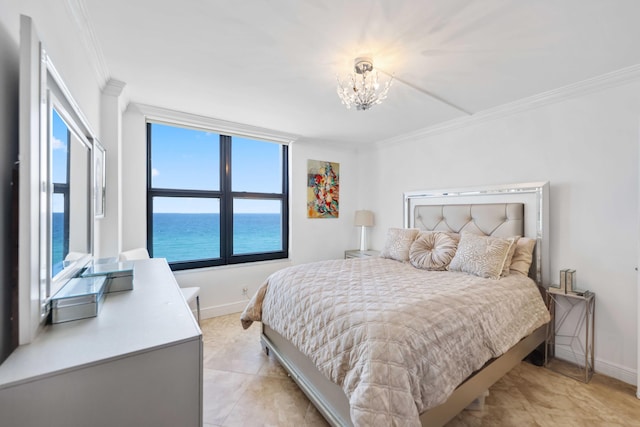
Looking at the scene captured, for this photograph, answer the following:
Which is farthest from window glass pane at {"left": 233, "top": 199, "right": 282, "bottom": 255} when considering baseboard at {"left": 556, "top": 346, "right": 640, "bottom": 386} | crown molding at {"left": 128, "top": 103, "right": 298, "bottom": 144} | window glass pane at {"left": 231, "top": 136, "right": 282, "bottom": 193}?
baseboard at {"left": 556, "top": 346, "right": 640, "bottom": 386}

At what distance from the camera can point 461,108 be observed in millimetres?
2797

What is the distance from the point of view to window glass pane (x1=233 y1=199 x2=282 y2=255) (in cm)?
368

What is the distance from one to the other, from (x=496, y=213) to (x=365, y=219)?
1.87 metres

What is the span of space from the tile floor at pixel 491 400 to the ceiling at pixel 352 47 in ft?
7.90

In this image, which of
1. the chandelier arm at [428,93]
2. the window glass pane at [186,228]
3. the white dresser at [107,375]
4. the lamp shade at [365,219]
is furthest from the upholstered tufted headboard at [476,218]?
the white dresser at [107,375]

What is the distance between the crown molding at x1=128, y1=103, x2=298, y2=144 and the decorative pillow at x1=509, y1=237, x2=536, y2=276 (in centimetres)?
296

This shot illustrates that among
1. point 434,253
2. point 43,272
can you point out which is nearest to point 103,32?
point 43,272

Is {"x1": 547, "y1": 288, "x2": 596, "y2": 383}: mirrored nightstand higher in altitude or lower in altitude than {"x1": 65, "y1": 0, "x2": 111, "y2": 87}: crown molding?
lower

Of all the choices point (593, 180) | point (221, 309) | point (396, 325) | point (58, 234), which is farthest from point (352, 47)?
point (221, 309)

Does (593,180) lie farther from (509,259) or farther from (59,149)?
(59,149)

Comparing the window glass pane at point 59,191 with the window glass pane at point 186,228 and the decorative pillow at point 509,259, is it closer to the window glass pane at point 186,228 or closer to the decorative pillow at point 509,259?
the window glass pane at point 186,228

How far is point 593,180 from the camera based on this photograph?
7.39ft

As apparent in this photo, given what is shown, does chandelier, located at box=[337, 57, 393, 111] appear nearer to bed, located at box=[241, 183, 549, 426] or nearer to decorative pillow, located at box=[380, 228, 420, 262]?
bed, located at box=[241, 183, 549, 426]

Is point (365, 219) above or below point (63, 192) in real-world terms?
below
